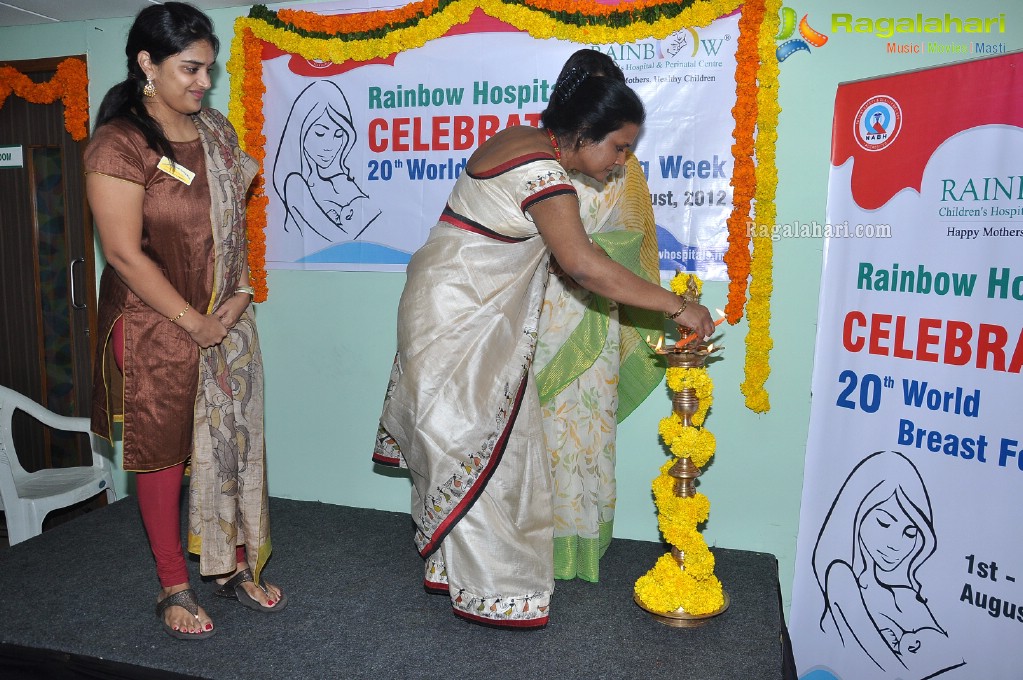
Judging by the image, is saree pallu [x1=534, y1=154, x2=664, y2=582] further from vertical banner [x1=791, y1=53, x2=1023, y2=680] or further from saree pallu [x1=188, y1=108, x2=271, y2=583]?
saree pallu [x1=188, y1=108, x2=271, y2=583]

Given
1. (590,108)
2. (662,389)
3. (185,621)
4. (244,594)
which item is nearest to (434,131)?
(590,108)

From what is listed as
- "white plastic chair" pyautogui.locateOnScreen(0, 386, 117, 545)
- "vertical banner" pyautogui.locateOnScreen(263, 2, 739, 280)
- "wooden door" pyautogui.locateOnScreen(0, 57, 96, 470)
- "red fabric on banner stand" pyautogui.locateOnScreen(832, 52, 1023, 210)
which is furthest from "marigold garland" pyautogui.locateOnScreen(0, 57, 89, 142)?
"red fabric on banner stand" pyautogui.locateOnScreen(832, 52, 1023, 210)

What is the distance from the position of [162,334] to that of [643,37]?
1.91 meters

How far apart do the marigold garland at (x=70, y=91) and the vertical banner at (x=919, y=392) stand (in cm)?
319

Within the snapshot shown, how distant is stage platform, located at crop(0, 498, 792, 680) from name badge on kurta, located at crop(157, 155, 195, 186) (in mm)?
1310

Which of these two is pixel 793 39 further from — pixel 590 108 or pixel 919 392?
pixel 919 392

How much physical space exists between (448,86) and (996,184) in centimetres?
194

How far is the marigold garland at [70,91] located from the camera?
146 inches

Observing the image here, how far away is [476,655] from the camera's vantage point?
2273mm

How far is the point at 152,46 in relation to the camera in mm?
2141

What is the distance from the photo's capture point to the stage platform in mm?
2230

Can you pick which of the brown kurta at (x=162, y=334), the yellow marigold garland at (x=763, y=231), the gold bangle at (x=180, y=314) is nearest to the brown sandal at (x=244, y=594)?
the brown kurta at (x=162, y=334)

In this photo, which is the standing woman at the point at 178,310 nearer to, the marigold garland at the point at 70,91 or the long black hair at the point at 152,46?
the long black hair at the point at 152,46

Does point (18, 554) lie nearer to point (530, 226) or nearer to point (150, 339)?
point (150, 339)
